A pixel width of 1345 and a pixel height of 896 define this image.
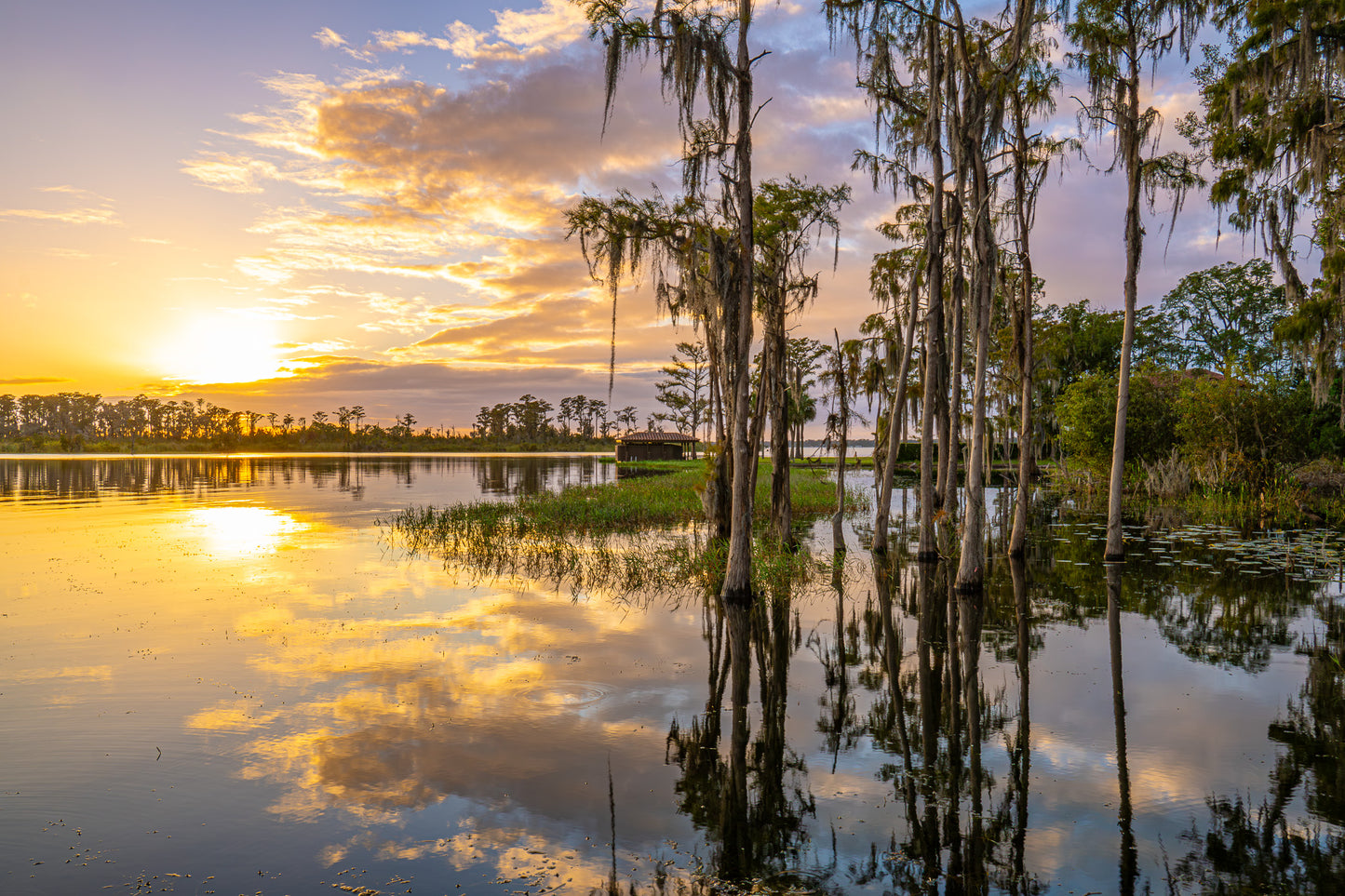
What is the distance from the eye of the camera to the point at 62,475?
2365 inches

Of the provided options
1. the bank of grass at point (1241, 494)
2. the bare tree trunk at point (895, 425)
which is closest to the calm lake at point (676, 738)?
the bare tree trunk at point (895, 425)

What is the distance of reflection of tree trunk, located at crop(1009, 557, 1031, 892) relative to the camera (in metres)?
5.25

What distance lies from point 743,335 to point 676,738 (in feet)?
25.1

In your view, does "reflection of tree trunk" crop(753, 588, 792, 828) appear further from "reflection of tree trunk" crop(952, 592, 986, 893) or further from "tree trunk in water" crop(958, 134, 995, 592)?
"tree trunk in water" crop(958, 134, 995, 592)

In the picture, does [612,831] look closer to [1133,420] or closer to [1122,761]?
[1122,761]

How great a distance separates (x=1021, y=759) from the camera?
704cm

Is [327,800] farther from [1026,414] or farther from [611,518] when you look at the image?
[611,518]

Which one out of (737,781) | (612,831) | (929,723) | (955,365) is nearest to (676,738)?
(737,781)

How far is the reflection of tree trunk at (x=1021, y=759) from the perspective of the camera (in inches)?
207

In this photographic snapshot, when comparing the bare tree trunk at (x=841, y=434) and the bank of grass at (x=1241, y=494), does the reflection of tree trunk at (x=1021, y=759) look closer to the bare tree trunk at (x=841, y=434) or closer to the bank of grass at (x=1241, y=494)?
the bare tree trunk at (x=841, y=434)

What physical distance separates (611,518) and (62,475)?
59.9 metres

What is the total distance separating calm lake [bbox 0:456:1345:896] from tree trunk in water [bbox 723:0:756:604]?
0.93 metres

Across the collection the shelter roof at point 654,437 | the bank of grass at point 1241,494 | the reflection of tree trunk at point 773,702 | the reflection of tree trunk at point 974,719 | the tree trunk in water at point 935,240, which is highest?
the tree trunk in water at point 935,240

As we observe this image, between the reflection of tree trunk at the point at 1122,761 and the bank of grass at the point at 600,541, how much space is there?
6272mm
